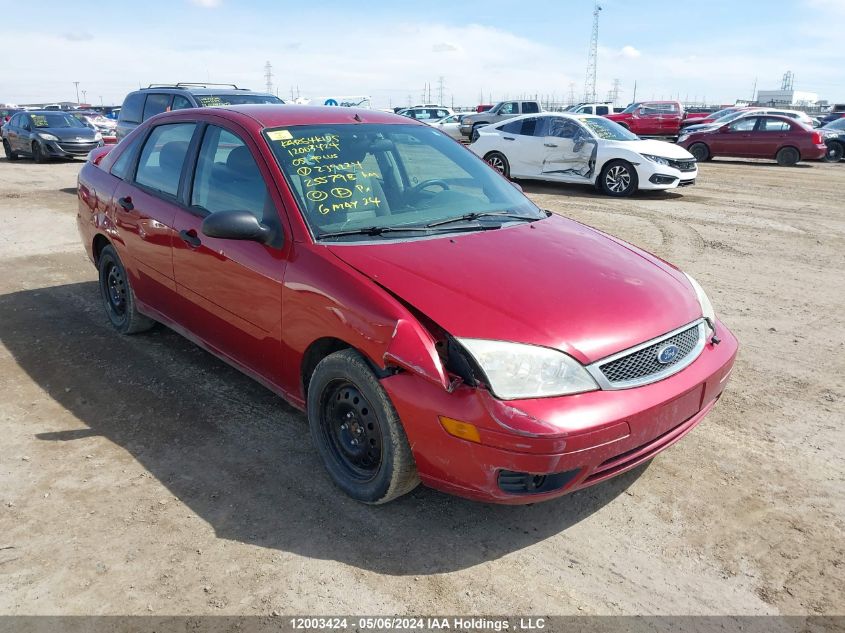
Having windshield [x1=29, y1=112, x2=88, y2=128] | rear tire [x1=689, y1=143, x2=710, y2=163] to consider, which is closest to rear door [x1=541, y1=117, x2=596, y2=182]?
rear tire [x1=689, y1=143, x2=710, y2=163]

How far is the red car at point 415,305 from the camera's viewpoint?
8.48ft

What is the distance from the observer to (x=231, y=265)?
359cm

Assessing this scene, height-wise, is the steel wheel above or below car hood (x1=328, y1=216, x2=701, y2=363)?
below

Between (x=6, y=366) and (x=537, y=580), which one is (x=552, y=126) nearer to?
(x=6, y=366)

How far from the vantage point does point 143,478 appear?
10.9 ft

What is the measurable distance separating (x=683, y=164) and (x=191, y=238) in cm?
1154

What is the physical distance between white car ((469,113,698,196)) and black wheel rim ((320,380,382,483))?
34.3ft

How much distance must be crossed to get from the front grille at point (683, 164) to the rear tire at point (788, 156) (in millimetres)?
8283

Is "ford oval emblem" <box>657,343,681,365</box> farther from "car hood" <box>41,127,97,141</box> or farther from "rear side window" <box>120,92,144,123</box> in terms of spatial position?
"car hood" <box>41,127,97,141</box>

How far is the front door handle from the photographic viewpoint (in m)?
3.85

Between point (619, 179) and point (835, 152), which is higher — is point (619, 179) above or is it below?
above

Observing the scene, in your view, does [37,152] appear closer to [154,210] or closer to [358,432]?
[154,210]

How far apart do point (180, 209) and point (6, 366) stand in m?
1.89

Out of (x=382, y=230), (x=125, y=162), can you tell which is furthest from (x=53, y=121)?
(x=382, y=230)
